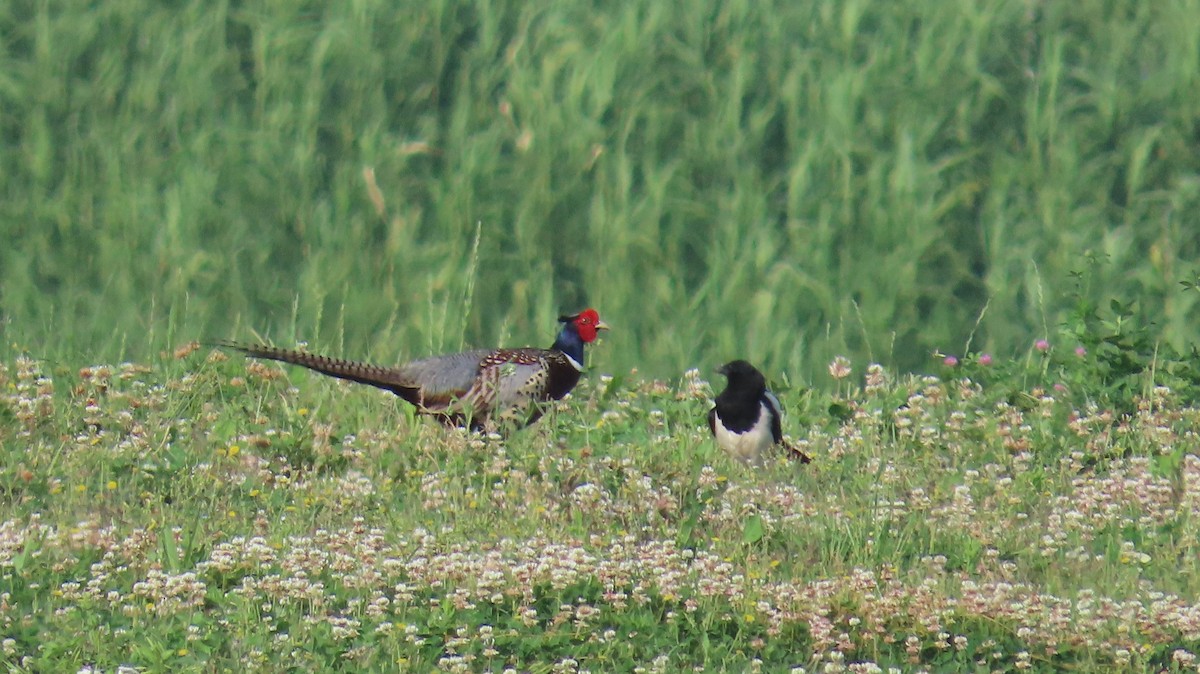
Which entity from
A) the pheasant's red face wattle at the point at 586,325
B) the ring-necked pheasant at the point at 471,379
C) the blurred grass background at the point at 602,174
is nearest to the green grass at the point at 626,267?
the blurred grass background at the point at 602,174

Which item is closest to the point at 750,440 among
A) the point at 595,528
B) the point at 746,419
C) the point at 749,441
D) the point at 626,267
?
the point at 749,441

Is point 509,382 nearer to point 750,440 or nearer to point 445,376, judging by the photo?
point 445,376

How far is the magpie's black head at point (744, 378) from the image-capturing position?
26.2 ft

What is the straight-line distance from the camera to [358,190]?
32.9ft

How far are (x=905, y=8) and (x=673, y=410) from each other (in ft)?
10.7

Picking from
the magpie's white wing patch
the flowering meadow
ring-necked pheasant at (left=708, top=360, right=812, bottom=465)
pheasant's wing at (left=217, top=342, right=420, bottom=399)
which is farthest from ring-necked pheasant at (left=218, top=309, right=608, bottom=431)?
the magpie's white wing patch

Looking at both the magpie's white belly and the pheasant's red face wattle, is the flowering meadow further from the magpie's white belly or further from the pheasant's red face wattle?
the pheasant's red face wattle

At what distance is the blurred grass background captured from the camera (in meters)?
9.62

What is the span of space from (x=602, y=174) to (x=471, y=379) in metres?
2.10

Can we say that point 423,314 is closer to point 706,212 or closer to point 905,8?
point 706,212

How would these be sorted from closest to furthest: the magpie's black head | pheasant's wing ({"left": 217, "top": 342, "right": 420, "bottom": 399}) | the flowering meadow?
the flowering meadow → the magpie's black head → pheasant's wing ({"left": 217, "top": 342, "right": 420, "bottom": 399})

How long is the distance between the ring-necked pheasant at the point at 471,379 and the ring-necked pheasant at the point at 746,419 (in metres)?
0.79

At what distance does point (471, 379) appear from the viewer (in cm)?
824

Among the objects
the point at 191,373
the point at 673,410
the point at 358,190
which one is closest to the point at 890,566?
the point at 673,410
